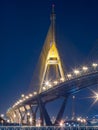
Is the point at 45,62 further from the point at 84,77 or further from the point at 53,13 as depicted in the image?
the point at 84,77

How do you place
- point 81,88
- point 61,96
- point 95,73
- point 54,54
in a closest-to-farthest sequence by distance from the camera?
point 95,73 → point 81,88 → point 61,96 → point 54,54

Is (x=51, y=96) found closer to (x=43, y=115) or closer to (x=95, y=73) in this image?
(x=43, y=115)

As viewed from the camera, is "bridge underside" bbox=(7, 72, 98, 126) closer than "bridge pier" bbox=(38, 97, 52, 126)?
Yes

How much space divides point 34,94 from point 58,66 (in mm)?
9298

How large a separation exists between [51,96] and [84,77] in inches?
816

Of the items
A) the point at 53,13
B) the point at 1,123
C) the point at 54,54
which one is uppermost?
the point at 53,13

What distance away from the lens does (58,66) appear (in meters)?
111

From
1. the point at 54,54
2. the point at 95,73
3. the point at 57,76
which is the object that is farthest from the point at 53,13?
the point at 95,73

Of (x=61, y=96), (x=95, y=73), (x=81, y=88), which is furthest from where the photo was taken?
(x=61, y=96)

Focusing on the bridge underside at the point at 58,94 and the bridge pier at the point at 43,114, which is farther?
the bridge pier at the point at 43,114

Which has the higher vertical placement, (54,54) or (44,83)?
(54,54)

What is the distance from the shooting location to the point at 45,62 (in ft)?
371

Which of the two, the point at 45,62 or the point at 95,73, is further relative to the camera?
the point at 45,62

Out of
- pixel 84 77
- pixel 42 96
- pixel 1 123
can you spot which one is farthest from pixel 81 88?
pixel 1 123
